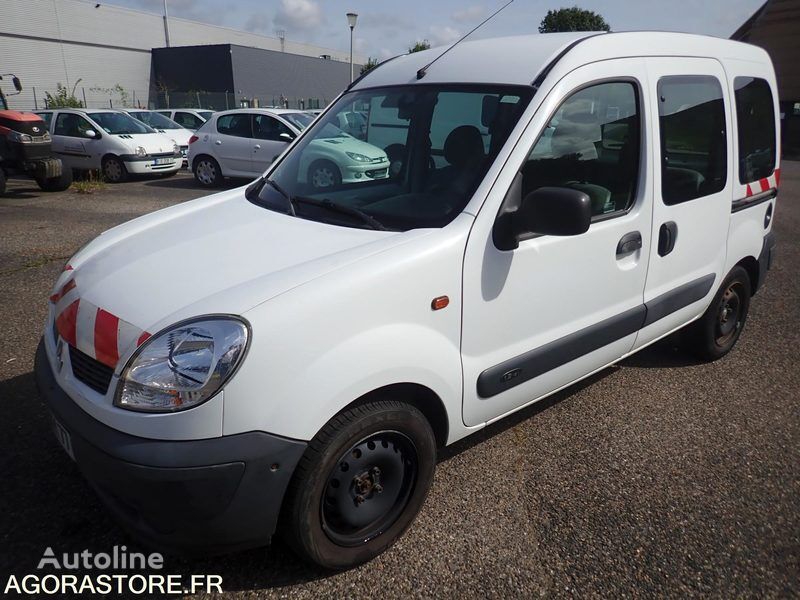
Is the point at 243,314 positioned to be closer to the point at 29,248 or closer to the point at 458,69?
the point at 458,69

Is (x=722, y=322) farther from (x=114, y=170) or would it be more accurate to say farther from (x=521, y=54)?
(x=114, y=170)

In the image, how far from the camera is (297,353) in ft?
6.04

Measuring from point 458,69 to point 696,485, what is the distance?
7.46ft

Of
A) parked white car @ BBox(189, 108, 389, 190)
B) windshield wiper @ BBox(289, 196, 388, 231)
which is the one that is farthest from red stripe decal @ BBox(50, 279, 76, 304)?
parked white car @ BBox(189, 108, 389, 190)

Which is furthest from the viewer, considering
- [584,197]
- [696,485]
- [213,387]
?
[696,485]

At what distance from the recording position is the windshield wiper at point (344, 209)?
241 centimetres

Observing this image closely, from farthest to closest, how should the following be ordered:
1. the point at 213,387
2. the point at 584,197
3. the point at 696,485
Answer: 1. the point at 696,485
2. the point at 584,197
3. the point at 213,387

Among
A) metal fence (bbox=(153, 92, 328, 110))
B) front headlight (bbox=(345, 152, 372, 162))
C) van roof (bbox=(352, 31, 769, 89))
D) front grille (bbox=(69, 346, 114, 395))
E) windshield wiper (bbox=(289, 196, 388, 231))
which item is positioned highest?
metal fence (bbox=(153, 92, 328, 110))

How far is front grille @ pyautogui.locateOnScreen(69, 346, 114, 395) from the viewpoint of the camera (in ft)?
6.38

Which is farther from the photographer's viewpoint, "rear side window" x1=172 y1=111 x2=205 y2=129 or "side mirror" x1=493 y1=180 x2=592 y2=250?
"rear side window" x1=172 y1=111 x2=205 y2=129

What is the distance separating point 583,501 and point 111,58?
42.8 metres

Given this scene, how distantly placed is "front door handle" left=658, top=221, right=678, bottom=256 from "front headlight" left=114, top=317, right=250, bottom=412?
2243 mm

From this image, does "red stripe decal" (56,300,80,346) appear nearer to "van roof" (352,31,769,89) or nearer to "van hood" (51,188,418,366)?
"van hood" (51,188,418,366)

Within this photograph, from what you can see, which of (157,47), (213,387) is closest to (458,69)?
(213,387)
